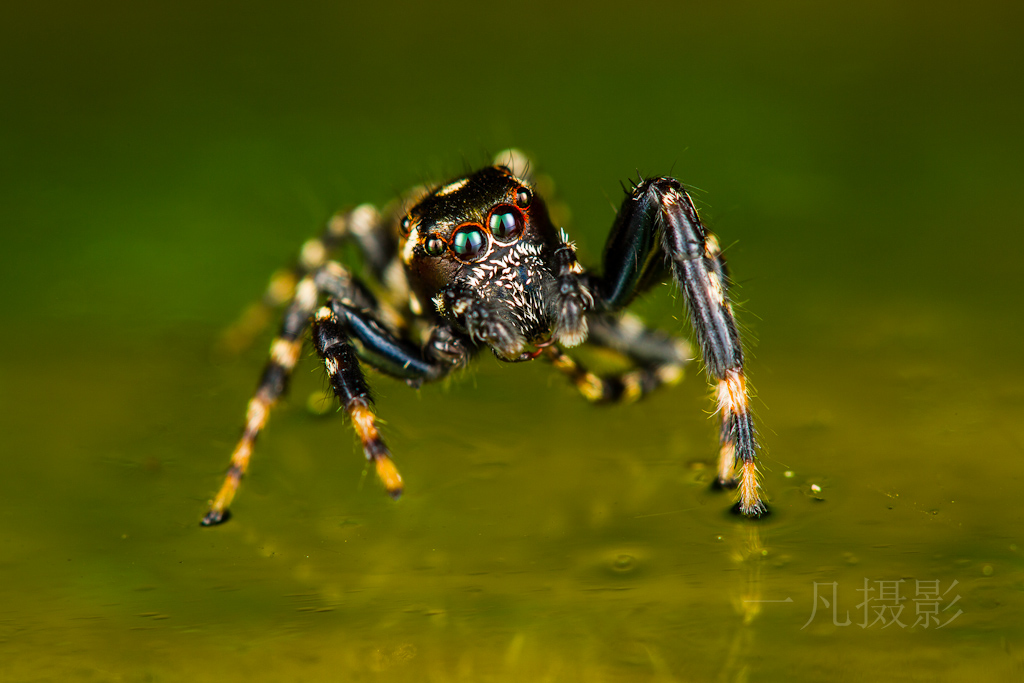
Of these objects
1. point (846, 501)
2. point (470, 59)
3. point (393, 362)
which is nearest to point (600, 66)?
point (470, 59)

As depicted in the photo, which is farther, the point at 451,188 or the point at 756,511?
the point at 451,188

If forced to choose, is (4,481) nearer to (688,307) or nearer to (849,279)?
(688,307)

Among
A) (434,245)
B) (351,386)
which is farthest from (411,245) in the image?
(351,386)

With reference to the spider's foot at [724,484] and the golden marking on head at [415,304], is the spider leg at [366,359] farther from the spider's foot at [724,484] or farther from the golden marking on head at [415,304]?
the spider's foot at [724,484]

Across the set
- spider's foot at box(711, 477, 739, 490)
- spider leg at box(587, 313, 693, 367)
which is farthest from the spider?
spider leg at box(587, 313, 693, 367)

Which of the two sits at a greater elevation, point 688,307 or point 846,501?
point 688,307

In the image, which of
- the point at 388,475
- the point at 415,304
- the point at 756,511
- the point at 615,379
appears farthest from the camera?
the point at 615,379

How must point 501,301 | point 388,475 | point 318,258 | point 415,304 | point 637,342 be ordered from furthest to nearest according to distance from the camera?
1. point 318,258
2. point 637,342
3. point 415,304
4. point 501,301
5. point 388,475

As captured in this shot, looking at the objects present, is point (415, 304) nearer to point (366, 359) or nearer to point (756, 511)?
point (366, 359)
